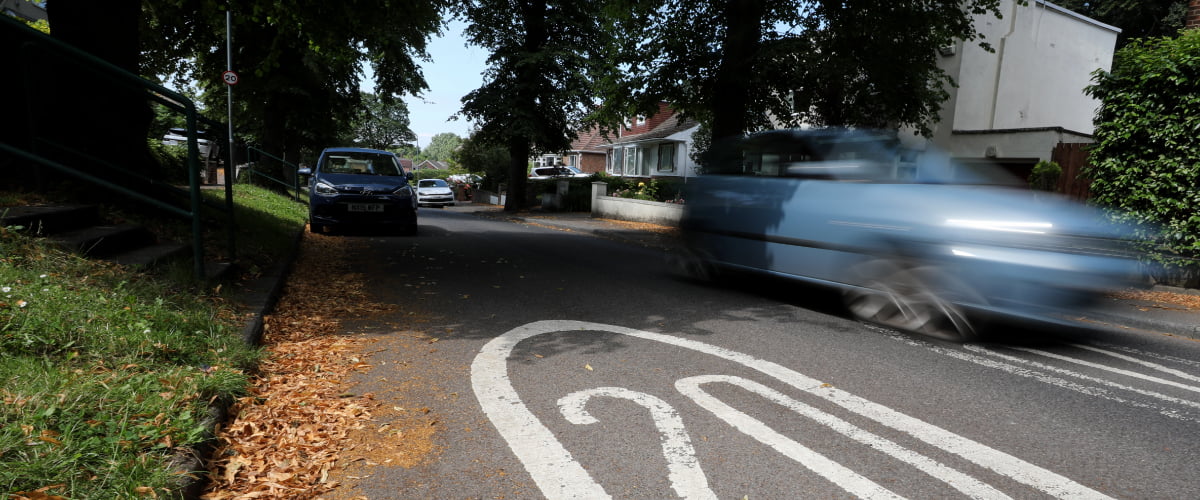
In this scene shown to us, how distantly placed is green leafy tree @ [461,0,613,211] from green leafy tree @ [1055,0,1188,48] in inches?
917

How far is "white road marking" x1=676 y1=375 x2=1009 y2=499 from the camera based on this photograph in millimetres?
2707

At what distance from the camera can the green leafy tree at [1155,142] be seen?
25.1ft

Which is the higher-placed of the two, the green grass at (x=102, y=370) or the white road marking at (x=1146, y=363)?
the green grass at (x=102, y=370)

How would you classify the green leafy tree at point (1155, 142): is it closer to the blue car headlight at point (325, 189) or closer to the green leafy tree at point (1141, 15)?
the blue car headlight at point (325, 189)

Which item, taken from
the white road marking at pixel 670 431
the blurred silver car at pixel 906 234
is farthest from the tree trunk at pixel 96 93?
the blurred silver car at pixel 906 234

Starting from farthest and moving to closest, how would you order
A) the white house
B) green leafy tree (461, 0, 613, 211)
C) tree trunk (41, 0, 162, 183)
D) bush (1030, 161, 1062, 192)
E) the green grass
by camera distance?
1. green leafy tree (461, 0, 613, 211)
2. the white house
3. bush (1030, 161, 1062, 192)
4. tree trunk (41, 0, 162, 183)
5. the green grass

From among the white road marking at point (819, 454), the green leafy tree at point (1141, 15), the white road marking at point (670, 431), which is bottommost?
the white road marking at point (670, 431)

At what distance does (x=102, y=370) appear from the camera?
3.15 metres

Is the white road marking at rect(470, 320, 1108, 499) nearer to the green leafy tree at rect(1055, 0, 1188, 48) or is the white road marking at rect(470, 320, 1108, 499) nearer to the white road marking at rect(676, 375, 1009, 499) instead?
the white road marking at rect(676, 375, 1009, 499)

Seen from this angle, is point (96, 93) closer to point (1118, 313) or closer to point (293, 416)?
point (293, 416)

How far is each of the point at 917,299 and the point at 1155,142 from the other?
5.51m

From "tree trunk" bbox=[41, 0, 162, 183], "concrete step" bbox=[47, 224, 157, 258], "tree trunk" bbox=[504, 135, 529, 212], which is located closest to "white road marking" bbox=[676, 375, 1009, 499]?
"concrete step" bbox=[47, 224, 157, 258]

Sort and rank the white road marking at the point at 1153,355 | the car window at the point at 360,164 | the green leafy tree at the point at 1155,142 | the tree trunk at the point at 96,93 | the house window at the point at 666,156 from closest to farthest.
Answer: the white road marking at the point at 1153,355
the tree trunk at the point at 96,93
the green leafy tree at the point at 1155,142
the car window at the point at 360,164
the house window at the point at 666,156

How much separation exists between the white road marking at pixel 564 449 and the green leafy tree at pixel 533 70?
2107 cm
